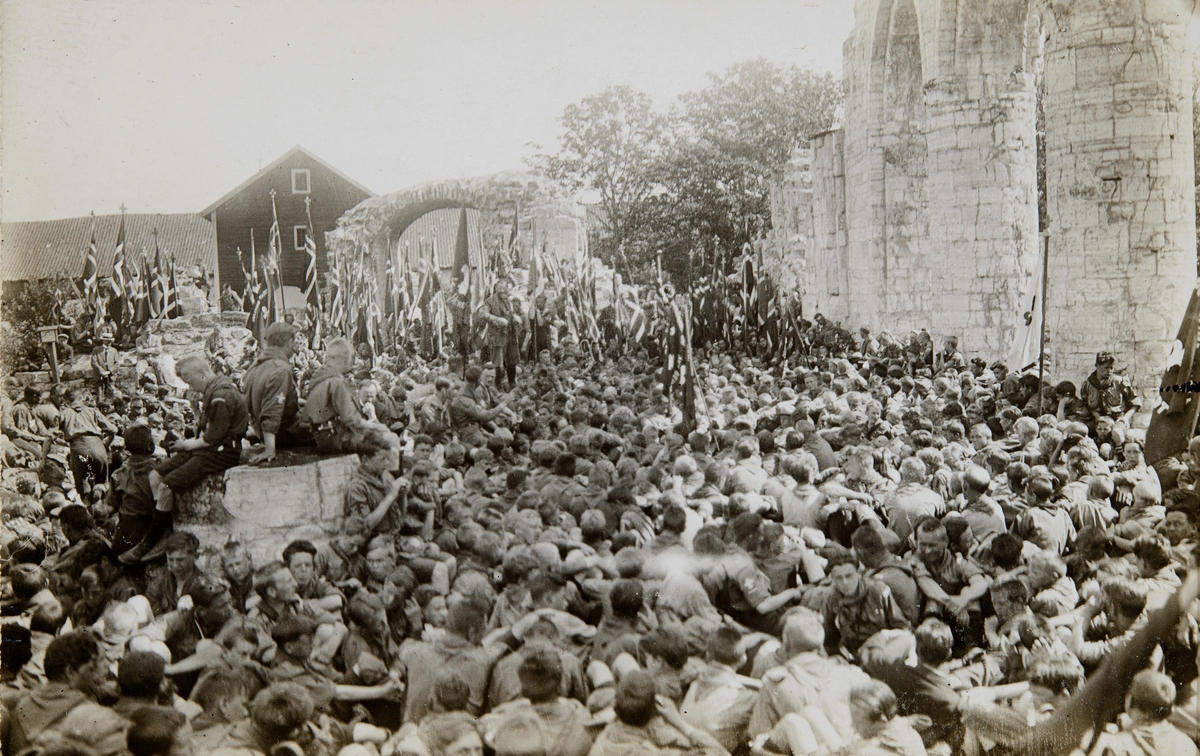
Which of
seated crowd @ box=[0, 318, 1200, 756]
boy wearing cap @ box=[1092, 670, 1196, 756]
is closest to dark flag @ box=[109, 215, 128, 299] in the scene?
seated crowd @ box=[0, 318, 1200, 756]

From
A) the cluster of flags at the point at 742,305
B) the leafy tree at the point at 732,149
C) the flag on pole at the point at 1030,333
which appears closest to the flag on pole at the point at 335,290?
the leafy tree at the point at 732,149

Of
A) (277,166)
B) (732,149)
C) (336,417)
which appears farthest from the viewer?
(732,149)

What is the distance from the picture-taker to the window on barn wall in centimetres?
615

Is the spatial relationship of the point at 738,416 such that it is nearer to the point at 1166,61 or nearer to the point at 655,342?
the point at 655,342

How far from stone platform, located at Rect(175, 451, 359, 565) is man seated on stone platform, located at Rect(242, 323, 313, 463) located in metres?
0.19

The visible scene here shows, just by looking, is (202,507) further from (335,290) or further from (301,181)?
(301,181)

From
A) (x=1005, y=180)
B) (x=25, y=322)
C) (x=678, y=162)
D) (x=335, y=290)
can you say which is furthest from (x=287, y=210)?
(x=1005, y=180)

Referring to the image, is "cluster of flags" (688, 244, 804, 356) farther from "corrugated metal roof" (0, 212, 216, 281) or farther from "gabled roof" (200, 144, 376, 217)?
"corrugated metal roof" (0, 212, 216, 281)

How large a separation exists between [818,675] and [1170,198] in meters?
5.68

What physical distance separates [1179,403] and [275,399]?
6.12 m

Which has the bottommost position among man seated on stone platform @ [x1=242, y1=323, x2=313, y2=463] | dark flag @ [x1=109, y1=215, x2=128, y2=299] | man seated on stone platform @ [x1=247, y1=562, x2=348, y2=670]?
man seated on stone platform @ [x1=247, y1=562, x2=348, y2=670]

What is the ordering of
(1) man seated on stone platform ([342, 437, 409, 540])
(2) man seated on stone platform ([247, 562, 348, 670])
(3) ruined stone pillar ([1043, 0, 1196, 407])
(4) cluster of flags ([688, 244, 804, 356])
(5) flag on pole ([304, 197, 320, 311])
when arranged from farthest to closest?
(4) cluster of flags ([688, 244, 804, 356]), (3) ruined stone pillar ([1043, 0, 1196, 407]), (5) flag on pole ([304, 197, 320, 311]), (1) man seated on stone platform ([342, 437, 409, 540]), (2) man seated on stone platform ([247, 562, 348, 670])

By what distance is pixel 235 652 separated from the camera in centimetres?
466

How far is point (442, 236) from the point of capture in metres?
7.07
